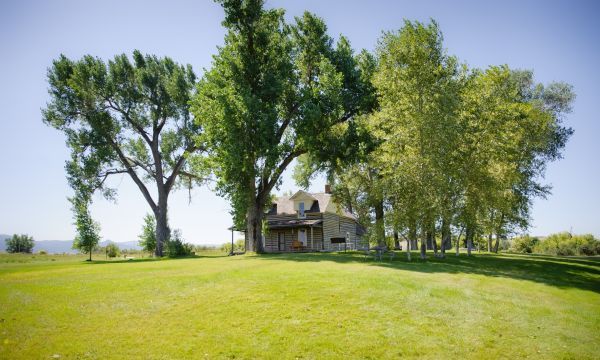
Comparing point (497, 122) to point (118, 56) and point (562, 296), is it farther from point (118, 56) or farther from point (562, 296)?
point (118, 56)

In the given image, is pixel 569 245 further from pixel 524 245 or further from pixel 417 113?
pixel 417 113

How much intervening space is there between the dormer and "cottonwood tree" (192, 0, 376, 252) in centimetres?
1348

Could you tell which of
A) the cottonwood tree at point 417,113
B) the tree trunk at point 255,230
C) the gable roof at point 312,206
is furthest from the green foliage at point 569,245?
the tree trunk at point 255,230

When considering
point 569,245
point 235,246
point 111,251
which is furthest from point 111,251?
point 569,245

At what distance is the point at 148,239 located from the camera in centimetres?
4372

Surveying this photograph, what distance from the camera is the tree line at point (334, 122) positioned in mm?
24797

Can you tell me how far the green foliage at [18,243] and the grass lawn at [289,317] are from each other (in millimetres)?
51138

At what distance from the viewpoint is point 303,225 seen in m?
42.8

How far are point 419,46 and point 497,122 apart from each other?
8.84 m

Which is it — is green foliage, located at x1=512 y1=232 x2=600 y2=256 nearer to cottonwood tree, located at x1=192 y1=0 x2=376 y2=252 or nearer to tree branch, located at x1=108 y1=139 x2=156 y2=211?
cottonwood tree, located at x1=192 y1=0 x2=376 y2=252

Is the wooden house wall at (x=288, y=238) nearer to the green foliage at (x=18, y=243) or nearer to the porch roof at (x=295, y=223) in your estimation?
the porch roof at (x=295, y=223)

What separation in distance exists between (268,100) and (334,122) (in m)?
6.02

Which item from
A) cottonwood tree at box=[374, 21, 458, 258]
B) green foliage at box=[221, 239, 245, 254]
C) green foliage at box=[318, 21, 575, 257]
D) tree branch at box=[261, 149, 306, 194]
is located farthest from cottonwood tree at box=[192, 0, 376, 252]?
green foliage at box=[221, 239, 245, 254]

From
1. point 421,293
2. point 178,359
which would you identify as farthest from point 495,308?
point 178,359
